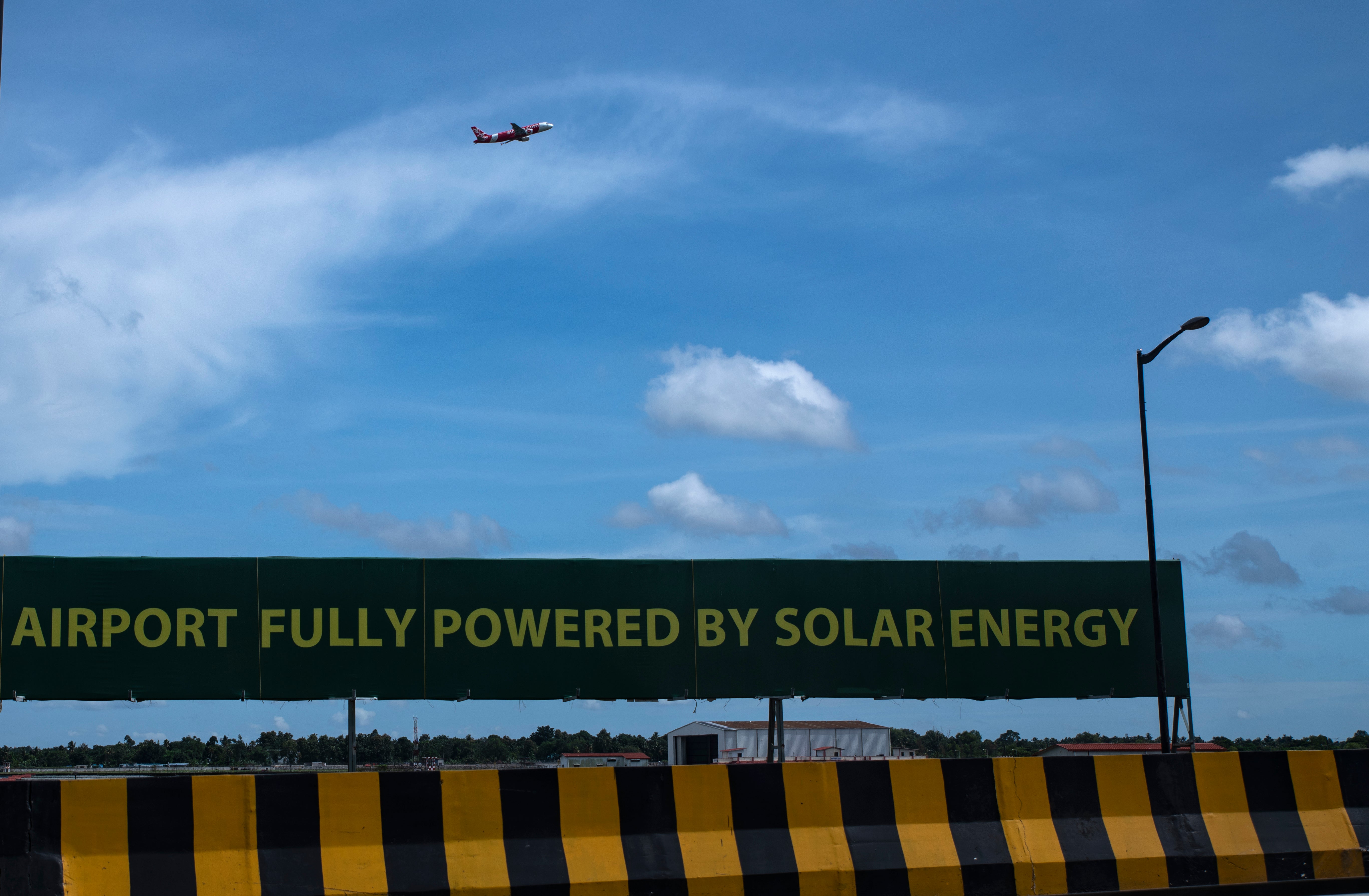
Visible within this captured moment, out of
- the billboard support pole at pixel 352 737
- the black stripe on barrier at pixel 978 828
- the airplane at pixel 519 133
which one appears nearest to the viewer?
the black stripe on barrier at pixel 978 828

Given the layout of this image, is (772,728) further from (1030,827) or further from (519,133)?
(519,133)

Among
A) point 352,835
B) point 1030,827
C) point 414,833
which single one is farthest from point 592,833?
point 1030,827

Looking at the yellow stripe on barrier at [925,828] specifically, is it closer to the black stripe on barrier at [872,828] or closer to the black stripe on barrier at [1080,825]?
the black stripe on barrier at [872,828]

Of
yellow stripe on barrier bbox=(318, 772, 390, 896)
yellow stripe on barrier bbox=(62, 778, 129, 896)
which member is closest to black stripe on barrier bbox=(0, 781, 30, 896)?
yellow stripe on barrier bbox=(62, 778, 129, 896)

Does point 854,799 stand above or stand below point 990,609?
below

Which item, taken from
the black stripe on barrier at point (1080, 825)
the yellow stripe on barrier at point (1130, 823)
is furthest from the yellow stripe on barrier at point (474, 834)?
the yellow stripe on barrier at point (1130, 823)

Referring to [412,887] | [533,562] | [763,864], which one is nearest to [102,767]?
[533,562]

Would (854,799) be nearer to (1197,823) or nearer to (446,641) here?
(1197,823)
